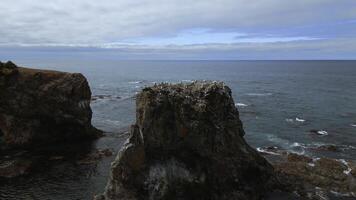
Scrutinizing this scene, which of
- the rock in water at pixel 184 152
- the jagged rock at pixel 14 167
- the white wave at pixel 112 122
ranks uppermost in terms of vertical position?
the rock in water at pixel 184 152

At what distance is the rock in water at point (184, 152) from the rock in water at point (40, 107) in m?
25.0

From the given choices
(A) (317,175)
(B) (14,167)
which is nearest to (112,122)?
(B) (14,167)

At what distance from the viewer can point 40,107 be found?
187ft

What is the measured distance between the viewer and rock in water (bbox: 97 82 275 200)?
34062 mm

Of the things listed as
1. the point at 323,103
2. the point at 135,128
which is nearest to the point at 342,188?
the point at 135,128

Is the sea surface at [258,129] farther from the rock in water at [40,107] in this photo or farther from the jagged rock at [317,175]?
the rock in water at [40,107]

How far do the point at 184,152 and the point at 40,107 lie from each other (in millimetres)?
29425

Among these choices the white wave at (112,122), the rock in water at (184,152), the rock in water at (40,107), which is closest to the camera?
the rock in water at (184,152)

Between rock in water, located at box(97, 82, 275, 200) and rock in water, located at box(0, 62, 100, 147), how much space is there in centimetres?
2504

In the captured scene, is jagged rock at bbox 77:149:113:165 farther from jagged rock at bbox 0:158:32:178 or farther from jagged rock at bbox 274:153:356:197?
jagged rock at bbox 274:153:356:197

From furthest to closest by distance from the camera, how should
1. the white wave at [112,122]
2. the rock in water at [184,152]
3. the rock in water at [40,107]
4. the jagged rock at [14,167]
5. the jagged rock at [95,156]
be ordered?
the white wave at [112,122], the rock in water at [40,107], the jagged rock at [95,156], the jagged rock at [14,167], the rock in water at [184,152]

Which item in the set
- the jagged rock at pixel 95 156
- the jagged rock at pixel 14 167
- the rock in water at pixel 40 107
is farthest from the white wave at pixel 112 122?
the jagged rock at pixel 14 167

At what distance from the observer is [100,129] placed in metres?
67.2

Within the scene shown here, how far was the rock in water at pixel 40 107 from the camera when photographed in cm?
5566
